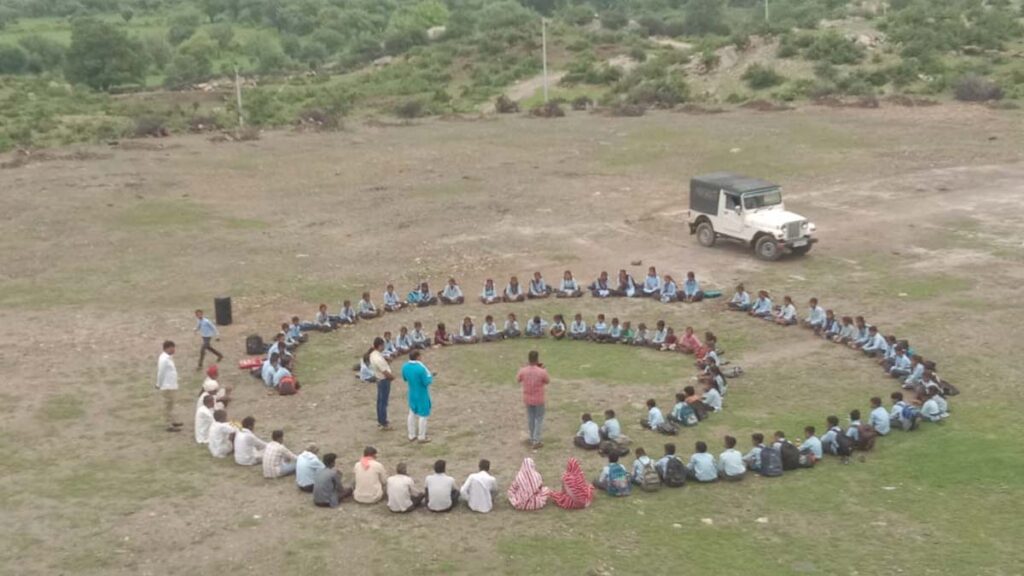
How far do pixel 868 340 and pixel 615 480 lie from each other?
9161 millimetres

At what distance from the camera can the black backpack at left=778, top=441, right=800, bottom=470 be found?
677 inches

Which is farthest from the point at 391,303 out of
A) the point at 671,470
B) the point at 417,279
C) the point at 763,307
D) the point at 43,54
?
the point at 43,54

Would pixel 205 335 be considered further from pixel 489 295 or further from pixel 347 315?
pixel 489 295

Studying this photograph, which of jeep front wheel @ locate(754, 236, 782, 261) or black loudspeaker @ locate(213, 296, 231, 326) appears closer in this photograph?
black loudspeaker @ locate(213, 296, 231, 326)

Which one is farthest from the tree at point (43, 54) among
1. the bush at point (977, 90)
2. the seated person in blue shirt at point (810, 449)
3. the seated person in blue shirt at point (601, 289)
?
the seated person in blue shirt at point (810, 449)

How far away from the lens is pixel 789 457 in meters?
17.2

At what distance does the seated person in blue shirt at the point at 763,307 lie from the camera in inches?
1025

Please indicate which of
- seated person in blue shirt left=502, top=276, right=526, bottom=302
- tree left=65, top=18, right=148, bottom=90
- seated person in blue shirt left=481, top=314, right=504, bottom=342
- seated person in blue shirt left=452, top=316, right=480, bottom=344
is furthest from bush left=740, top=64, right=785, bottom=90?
tree left=65, top=18, right=148, bottom=90

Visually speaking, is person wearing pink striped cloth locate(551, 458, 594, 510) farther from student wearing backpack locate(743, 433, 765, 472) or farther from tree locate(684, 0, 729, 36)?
tree locate(684, 0, 729, 36)

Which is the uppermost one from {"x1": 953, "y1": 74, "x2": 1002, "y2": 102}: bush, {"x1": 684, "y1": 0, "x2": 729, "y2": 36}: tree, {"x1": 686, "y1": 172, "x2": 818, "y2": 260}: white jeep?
{"x1": 684, "y1": 0, "x2": 729, "y2": 36}: tree

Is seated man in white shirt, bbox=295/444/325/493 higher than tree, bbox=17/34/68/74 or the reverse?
the reverse

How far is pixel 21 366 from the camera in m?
23.5

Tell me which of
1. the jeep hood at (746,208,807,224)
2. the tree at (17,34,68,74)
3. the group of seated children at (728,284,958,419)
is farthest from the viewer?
the tree at (17,34,68,74)

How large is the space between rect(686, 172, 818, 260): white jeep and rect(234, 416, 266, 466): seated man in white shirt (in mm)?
17371
